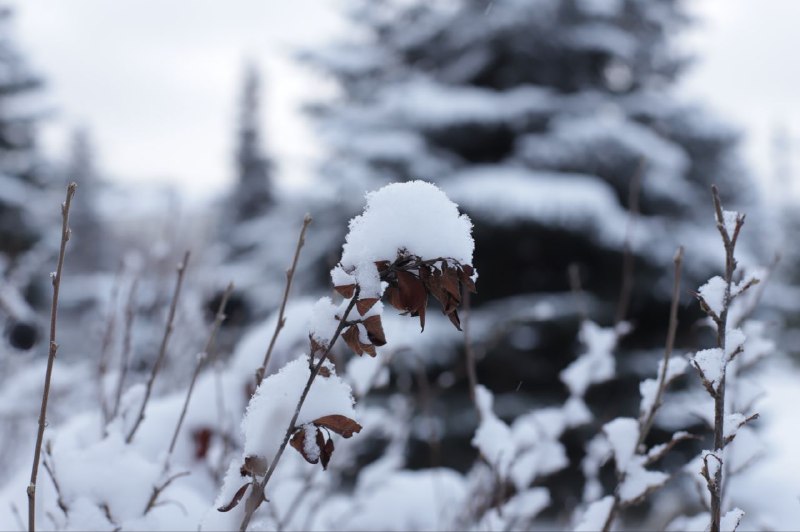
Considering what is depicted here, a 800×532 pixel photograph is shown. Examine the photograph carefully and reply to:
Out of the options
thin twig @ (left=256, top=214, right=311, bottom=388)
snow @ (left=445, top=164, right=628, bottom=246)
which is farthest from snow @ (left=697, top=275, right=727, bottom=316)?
snow @ (left=445, top=164, right=628, bottom=246)

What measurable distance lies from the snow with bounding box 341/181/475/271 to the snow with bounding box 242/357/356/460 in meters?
0.18

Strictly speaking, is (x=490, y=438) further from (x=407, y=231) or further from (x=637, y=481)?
(x=407, y=231)

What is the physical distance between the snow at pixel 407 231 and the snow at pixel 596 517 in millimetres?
726

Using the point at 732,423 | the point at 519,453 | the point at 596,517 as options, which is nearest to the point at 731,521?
the point at 732,423

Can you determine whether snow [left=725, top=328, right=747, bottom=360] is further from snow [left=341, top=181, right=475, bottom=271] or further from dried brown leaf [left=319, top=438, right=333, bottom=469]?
dried brown leaf [left=319, top=438, right=333, bottom=469]

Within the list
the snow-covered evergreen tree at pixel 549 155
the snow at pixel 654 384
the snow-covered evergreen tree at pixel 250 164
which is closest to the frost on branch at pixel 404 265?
the snow at pixel 654 384

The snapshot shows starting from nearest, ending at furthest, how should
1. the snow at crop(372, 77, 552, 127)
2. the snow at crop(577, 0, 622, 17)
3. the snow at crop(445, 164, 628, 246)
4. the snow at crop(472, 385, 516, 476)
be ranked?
the snow at crop(472, 385, 516, 476)
the snow at crop(445, 164, 628, 246)
the snow at crop(372, 77, 552, 127)
the snow at crop(577, 0, 622, 17)

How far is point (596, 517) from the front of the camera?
1226 mm

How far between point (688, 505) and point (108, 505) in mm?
5617

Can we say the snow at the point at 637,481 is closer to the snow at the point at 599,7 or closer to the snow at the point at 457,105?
the snow at the point at 457,105

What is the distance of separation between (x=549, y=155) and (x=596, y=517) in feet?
20.2

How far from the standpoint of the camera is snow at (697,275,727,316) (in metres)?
0.81

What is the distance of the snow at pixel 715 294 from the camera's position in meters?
0.81

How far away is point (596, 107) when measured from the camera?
24.5ft
